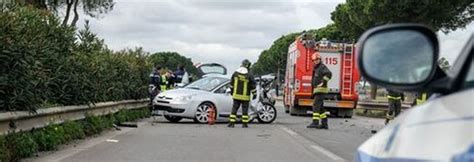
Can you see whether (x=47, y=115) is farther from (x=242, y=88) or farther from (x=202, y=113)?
(x=202, y=113)

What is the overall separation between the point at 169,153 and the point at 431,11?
18.5 metres

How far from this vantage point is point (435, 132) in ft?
6.60

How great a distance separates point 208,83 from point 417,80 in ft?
56.7

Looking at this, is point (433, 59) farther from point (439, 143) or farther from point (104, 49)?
point (104, 49)

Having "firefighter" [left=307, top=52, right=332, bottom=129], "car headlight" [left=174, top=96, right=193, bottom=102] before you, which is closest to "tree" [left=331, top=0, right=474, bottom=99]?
"firefighter" [left=307, top=52, right=332, bottom=129]

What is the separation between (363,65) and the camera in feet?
7.56

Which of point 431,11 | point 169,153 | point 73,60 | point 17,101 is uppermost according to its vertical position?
point 431,11

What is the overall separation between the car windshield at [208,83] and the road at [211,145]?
3.28 metres

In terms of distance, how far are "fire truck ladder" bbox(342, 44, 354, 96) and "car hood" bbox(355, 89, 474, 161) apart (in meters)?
22.0

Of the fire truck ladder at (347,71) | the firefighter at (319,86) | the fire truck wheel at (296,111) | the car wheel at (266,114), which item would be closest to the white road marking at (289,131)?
the firefighter at (319,86)

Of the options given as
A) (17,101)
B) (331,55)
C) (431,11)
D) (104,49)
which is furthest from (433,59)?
(431,11)

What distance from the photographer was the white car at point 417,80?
6.62 ft

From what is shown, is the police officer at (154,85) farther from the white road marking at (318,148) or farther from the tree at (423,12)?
the white road marking at (318,148)

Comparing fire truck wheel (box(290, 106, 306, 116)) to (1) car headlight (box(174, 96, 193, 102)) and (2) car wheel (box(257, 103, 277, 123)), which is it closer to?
(2) car wheel (box(257, 103, 277, 123))
